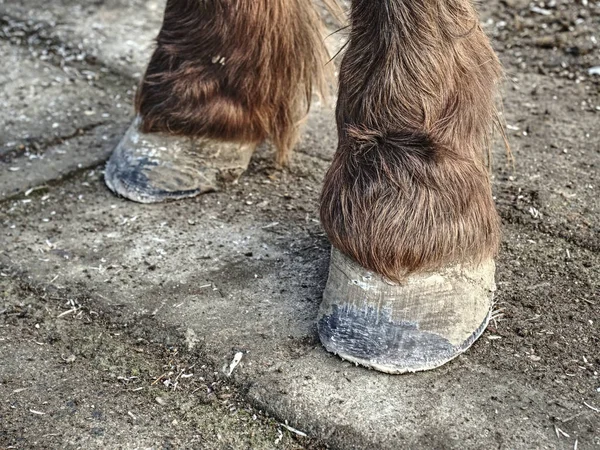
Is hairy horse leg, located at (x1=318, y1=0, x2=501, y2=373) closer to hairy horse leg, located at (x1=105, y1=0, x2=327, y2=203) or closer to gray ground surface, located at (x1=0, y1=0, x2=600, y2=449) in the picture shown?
gray ground surface, located at (x1=0, y1=0, x2=600, y2=449)

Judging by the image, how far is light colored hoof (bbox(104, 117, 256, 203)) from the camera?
2.09 m

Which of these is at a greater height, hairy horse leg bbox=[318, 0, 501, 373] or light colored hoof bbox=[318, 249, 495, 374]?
hairy horse leg bbox=[318, 0, 501, 373]

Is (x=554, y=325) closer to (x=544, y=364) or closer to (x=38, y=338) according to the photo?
(x=544, y=364)

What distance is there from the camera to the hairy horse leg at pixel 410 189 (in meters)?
1.51

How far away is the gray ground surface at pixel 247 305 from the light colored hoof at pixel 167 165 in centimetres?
4

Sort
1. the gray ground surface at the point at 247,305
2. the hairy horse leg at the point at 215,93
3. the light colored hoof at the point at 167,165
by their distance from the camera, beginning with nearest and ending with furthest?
the gray ground surface at the point at 247,305
the hairy horse leg at the point at 215,93
the light colored hoof at the point at 167,165

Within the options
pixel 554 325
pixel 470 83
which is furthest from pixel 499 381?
pixel 470 83

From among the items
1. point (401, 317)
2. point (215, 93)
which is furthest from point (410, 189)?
point (215, 93)

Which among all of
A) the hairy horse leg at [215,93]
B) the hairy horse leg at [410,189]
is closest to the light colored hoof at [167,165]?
the hairy horse leg at [215,93]

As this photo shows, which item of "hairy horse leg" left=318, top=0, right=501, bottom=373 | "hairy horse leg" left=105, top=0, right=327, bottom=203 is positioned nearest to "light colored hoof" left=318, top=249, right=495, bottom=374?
"hairy horse leg" left=318, top=0, right=501, bottom=373

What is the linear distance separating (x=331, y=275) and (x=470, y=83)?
1.35 ft

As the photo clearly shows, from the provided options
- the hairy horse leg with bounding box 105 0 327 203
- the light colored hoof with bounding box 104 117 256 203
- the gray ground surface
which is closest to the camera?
the gray ground surface

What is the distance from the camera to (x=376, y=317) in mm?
1552

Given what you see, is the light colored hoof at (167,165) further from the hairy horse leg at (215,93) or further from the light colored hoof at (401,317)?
the light colored hoof at (401,317)
